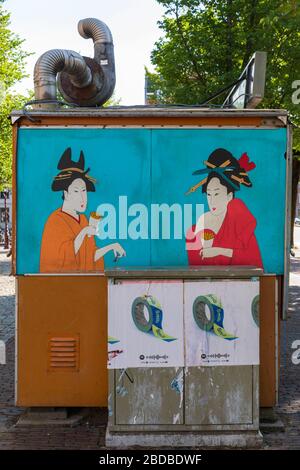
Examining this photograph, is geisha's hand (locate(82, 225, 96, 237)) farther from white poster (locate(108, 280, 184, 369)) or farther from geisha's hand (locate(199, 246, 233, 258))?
geisha's hand (locate(199, 246, 233, 258))

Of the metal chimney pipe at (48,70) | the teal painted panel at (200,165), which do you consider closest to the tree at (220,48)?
the metal chimney pipe at (48,70)

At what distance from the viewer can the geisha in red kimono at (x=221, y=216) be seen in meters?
5.73

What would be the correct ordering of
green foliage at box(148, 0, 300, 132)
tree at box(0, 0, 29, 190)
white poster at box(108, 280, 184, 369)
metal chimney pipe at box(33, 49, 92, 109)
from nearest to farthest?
1. white poster at box(108, 280, 184, 369)
2. metal chimney pipe at box(33, 49, 92, 109)
3. green foliage at box(148, 0, 300, 132)
4. tree at box(0, 0, 29, 190)

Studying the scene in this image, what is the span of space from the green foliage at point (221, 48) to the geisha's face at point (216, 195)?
1224cm

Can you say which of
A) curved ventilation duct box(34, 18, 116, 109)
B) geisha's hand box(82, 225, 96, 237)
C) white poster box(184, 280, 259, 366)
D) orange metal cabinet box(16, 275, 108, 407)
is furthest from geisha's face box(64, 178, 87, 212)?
curved ventilation duct box(34, 18, 116, 109)

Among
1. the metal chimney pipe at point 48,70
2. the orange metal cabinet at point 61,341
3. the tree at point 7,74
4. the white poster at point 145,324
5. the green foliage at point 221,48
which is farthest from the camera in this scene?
the tree at point 7,74

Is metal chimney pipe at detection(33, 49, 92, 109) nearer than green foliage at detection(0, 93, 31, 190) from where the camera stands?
Yes

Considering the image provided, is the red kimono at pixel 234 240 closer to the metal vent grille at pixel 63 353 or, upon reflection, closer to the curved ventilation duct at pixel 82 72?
the metal vent grille at pixel 63 353

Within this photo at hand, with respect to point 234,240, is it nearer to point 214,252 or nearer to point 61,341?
point 214,252

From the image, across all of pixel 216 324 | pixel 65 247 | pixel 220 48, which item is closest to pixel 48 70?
pixel 65 247

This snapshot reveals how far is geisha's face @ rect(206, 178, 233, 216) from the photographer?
5.73 metres

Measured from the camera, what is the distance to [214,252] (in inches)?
226

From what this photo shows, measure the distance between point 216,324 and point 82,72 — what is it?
5.00 m

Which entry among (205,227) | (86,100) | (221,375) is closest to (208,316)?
(221,375)
